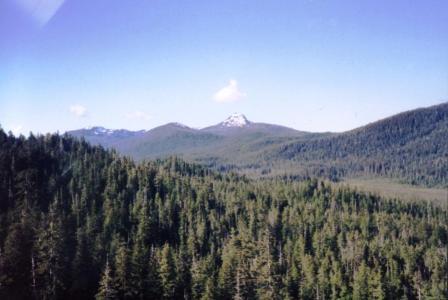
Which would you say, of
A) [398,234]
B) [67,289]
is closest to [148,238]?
[67,289]

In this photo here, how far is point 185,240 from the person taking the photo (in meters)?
137

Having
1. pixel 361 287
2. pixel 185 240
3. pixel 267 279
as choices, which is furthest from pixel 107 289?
pixel 185 240

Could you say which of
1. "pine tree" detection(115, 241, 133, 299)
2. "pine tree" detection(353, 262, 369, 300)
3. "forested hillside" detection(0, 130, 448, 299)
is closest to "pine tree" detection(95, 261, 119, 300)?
"forested hillside" detection(0, 130, 448, 299)

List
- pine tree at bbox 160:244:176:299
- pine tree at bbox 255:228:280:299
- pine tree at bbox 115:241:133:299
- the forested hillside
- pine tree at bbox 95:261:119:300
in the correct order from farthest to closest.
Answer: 1. pine tree at bbox 255:228:280:299
2. pine tree at bbox 160:244:176:299
3. the forested hillside
4. pine tree at bbox 115:241:133:299
5. pine tree at bbox 95:261:119:300

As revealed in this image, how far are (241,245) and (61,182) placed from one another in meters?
74.7

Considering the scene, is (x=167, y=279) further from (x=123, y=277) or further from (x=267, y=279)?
(x=267, y=279)

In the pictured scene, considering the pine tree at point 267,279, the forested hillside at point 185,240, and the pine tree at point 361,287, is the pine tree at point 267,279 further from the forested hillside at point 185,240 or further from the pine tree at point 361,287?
the pine tree at point 361,287

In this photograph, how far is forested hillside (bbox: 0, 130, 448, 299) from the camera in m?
79.8

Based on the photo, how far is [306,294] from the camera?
95500 millimetres

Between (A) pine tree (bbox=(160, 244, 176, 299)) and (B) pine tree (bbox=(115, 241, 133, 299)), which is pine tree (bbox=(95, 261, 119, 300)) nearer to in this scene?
(B) pine tree (bbox=(115, 241, 133, 299))

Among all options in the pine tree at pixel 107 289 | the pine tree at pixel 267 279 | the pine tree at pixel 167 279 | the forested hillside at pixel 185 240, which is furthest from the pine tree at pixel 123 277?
the pine tree at pixel 267 279

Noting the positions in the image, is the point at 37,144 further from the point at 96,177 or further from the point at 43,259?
the point at 43,259

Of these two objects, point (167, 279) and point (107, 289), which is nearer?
point (107, 289)

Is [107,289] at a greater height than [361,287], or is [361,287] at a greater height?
[107,289]
